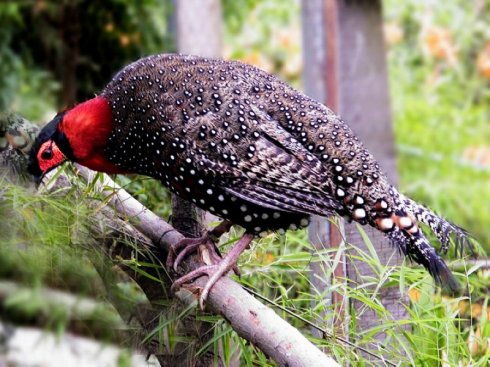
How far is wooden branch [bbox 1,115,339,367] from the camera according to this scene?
255 cm

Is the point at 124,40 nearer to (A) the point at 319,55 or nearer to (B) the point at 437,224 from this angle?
(A) the point at 319,55

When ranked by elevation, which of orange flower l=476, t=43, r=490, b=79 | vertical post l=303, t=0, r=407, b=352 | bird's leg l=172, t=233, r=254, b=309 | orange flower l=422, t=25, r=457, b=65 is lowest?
orange flower l=476, t=43, r=490, b=79

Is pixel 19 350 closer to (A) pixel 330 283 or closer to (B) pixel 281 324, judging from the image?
(B) pixel 281 324

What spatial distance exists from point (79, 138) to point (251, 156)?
2.04ft

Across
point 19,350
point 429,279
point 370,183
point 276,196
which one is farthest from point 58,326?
point 429,279

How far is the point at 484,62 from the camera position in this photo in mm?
8367

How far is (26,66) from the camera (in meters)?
7.29

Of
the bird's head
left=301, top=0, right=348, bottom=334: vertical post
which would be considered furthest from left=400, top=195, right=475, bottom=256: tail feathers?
left=301, top=0, right=348, bottom=334: vertical post

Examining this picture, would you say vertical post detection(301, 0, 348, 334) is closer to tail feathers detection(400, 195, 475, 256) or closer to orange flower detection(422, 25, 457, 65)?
orange flower detection(422, 25, 457, 65)

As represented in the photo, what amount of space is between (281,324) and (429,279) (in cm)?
108

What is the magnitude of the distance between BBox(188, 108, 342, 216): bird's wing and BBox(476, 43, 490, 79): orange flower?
5.33m

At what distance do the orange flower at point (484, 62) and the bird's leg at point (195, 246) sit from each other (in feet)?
17.3

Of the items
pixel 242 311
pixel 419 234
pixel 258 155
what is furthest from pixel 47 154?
pixel 419 234

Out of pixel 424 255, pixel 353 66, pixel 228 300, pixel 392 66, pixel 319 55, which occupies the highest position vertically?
pixel 228 300
